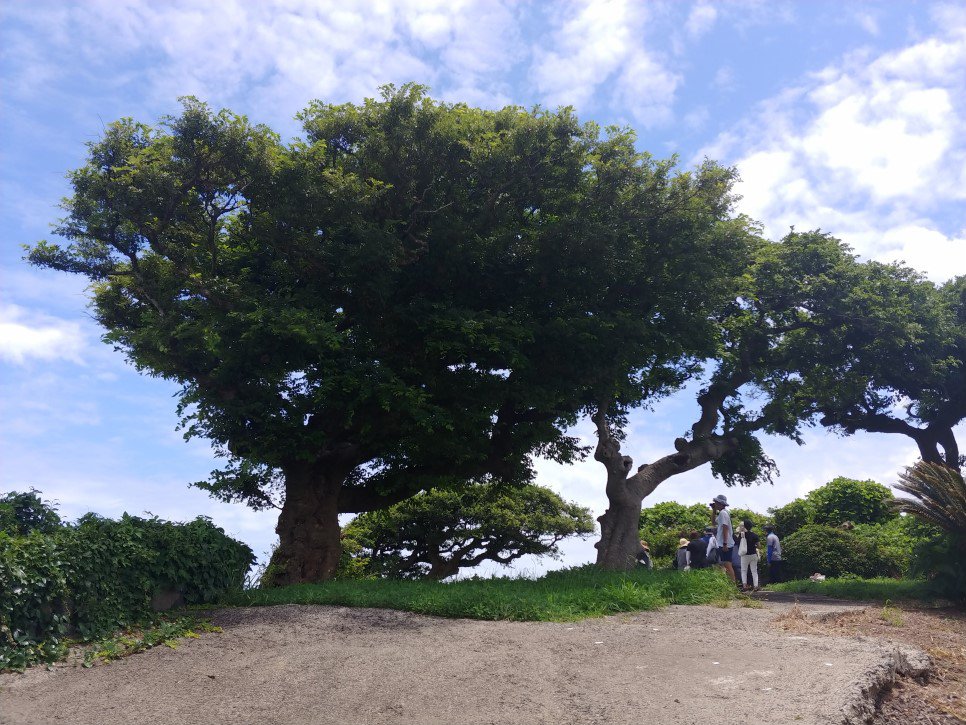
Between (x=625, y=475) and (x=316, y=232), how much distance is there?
919 centimetres

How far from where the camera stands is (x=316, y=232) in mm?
14594

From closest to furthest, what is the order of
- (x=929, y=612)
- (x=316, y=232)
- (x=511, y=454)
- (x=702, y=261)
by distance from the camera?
(x=929, y=612), (x=316, y=232), (x=702, y=261), (x=511, y=454)

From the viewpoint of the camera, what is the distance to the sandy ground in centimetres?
635

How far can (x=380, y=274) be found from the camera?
14.3 m

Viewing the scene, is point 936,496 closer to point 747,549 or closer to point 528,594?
point 747,549

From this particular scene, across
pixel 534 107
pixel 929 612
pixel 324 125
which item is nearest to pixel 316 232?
pixel 324 125

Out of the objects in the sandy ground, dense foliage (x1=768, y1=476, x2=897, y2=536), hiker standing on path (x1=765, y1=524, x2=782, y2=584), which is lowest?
the sandy ground

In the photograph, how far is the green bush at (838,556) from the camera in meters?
21.5

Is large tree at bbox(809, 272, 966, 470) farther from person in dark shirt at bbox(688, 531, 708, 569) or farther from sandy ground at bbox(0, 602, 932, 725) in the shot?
sandy ground at bbox(0, 602, 932, 725)

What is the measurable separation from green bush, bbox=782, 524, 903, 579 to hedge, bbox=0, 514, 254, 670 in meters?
16.7

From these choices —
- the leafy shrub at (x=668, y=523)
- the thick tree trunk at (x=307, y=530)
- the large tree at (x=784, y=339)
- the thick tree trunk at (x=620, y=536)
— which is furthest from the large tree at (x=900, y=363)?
the thick tree trunk at (x=307, y=530)

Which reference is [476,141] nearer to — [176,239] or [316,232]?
[316,232]

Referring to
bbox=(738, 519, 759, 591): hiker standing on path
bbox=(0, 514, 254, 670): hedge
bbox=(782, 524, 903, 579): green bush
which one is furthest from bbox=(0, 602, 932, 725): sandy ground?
bbox=(782, 524, 903, 579): green bush

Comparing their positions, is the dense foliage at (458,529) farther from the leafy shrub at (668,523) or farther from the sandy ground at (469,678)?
the sandy ground at (469,678)
